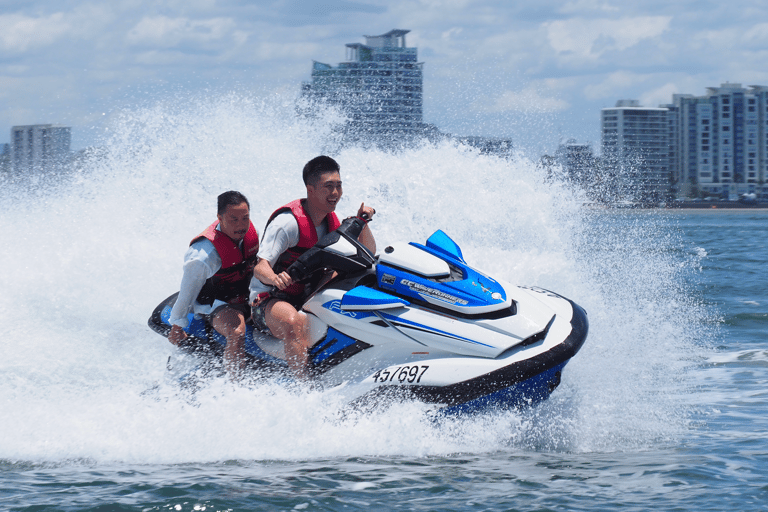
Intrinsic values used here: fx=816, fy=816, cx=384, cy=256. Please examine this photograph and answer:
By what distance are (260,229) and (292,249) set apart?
5127 millimetres

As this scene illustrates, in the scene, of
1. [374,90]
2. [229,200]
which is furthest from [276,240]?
[374,90]

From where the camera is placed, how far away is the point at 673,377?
6.17 metres

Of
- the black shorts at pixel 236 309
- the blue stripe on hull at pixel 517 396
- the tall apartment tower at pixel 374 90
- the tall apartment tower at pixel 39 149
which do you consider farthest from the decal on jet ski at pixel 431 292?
the tall apartment tower at pixel 374 90

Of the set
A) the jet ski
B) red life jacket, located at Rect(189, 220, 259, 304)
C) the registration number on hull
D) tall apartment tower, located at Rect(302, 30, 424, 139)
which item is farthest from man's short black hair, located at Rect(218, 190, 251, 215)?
tall apartment tower, located at Rect(302, 30, 424, 139)

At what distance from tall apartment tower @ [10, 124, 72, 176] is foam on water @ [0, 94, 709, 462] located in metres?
0.78

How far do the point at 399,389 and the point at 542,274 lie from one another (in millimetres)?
4610

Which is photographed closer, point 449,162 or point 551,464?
point 551,464

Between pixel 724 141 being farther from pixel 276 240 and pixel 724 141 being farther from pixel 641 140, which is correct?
pixel 276 240

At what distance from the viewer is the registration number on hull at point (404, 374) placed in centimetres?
402

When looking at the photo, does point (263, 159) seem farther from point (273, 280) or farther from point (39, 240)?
point (273, 280)

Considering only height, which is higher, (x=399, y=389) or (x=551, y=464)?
(x=399, y=389)

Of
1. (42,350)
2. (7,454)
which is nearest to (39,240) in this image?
(42,350)

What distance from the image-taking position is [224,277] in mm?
4461

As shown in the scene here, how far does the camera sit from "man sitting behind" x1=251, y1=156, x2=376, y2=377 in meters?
4.16
